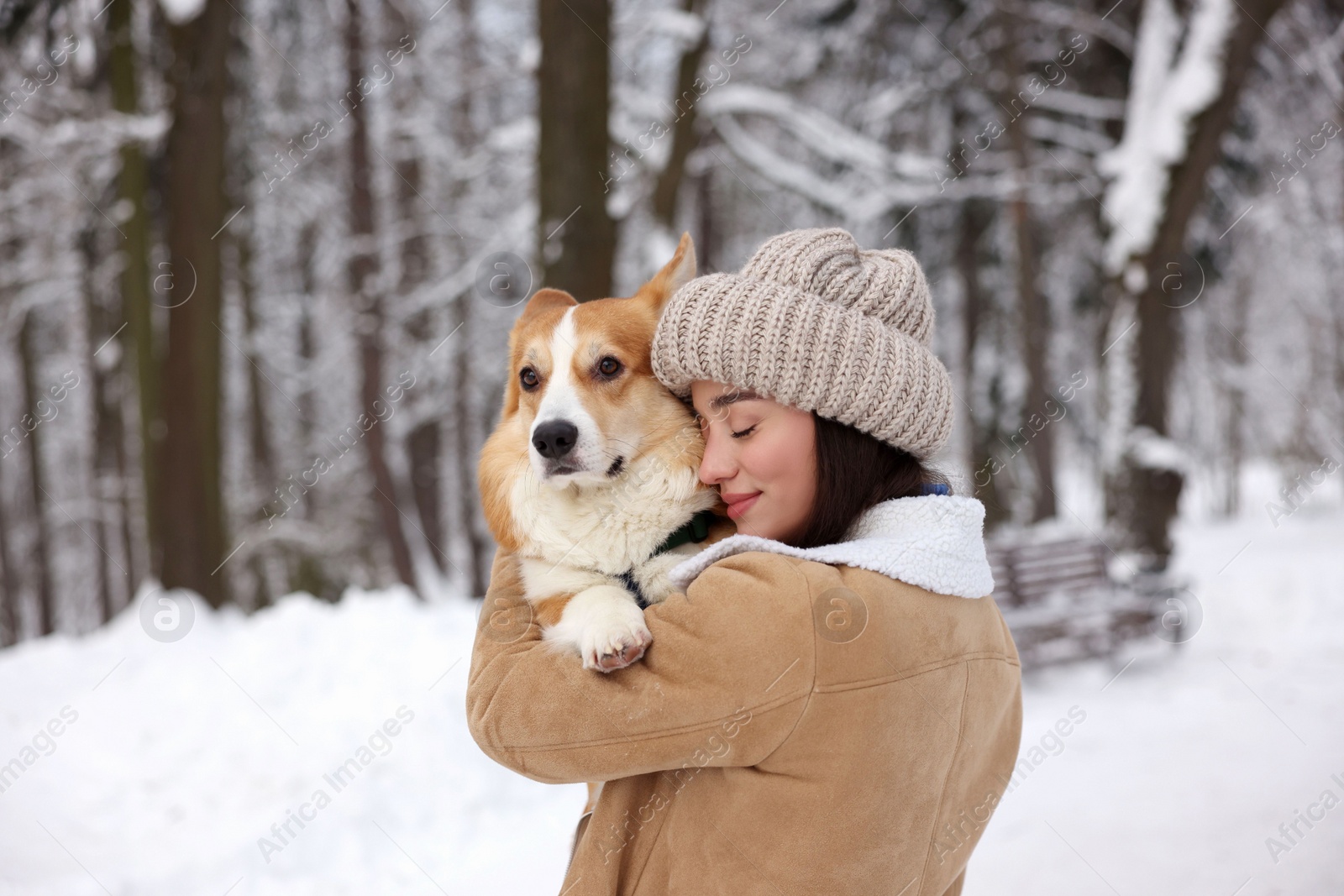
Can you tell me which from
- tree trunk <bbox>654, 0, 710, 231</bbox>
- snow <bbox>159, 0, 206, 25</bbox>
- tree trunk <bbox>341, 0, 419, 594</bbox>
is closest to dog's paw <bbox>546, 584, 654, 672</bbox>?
tree trunk <bbox>654, 0, 710, 231</bbox>

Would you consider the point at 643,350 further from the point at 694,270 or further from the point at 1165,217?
the point at 1165,217

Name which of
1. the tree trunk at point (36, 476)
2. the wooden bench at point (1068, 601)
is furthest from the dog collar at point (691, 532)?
the tree trunk at point (36, 476)

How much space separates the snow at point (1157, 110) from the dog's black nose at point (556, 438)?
6.29m

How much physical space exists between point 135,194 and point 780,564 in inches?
324

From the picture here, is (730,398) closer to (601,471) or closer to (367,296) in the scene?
(601,471)

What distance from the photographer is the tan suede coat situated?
51.5 inches

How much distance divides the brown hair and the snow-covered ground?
92.7 inches

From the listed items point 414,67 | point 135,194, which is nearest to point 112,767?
point 135,194

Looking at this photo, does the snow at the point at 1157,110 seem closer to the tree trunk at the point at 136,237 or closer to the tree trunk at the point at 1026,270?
the tree trunk at the point at 1026,270

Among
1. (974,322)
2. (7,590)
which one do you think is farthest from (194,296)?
(7,590)

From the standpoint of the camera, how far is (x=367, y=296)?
10.4 m

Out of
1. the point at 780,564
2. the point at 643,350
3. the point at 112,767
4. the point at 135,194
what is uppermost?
the point at 780,564

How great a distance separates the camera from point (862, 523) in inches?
62.4

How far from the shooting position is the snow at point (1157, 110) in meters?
6.58
